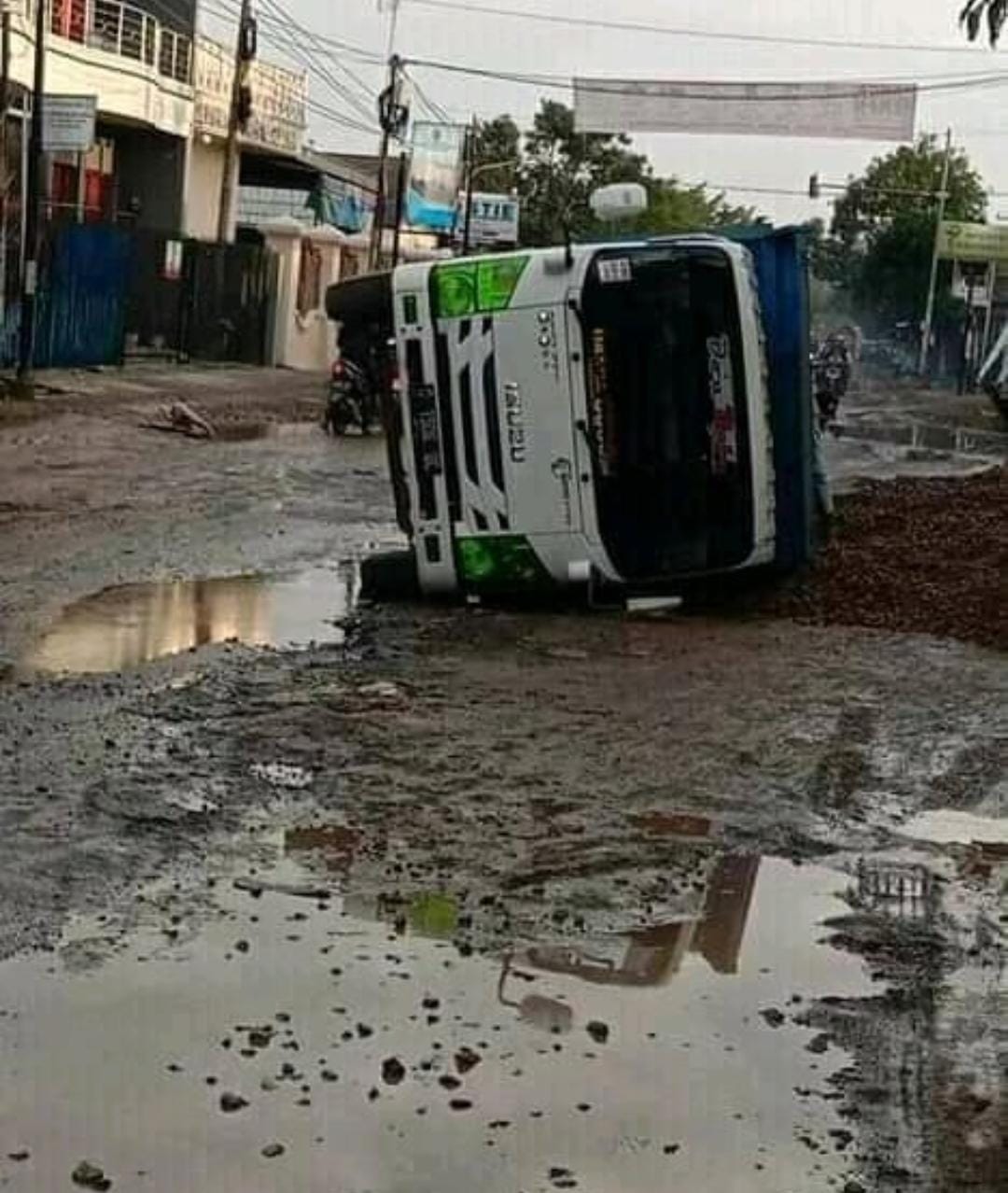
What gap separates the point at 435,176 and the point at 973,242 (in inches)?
748

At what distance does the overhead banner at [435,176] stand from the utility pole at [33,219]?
100 feet

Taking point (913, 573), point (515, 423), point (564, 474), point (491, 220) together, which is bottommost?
point (913, 573)

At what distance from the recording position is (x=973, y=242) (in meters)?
65.1

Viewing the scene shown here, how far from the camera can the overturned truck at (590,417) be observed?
411 inches

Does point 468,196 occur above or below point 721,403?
above

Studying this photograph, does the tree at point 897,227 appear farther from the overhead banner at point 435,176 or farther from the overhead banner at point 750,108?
the overhead banner at point 750,108

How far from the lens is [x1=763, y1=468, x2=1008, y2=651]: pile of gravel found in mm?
10961

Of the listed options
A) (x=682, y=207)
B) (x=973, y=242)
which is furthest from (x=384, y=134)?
(x=682, y=207)

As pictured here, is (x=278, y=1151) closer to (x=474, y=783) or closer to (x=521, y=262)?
(x=474, y=783)

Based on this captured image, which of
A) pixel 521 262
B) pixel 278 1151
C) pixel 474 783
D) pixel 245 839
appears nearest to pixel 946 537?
pixel 521 262

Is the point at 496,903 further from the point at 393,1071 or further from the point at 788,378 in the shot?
the point at 788,378

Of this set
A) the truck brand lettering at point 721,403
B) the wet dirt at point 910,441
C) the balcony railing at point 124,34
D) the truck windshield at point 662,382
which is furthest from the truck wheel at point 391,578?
the balcony railing at point 124,34

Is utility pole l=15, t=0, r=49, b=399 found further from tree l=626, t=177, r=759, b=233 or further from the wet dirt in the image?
tree l=626, t=177, r=759, b=233

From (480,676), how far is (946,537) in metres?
6.09
